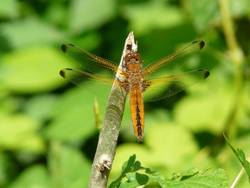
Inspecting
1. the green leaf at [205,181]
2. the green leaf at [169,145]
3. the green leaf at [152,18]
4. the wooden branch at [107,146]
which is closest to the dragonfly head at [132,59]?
the wooden branch at [107,146]

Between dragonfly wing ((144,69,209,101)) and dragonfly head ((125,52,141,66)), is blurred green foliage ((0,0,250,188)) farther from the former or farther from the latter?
dragonfly head ((125,52,141,66))

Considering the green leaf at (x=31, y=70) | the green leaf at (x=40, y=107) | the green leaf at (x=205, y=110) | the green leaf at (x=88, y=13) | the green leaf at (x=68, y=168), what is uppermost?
the green leaf at (x=88, y=13)

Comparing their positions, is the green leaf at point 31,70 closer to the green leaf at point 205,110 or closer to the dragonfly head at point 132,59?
the green leaf at point 205,110

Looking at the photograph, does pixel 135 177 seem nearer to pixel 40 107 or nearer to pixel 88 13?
pixel 40 107

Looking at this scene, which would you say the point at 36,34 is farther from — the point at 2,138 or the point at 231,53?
the point at 231,53

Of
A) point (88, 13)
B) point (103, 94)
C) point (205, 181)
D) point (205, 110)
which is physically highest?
point (88, 13)

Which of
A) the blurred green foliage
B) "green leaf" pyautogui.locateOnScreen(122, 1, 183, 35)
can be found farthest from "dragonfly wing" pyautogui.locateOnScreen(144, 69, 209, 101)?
"green leaf" pyautogui.locateOnScreen(122, 1, 183, 35)

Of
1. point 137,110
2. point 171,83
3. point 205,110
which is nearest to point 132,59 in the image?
point 137,110
